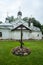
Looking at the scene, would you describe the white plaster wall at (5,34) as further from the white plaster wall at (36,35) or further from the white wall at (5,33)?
the white plaster wall at (36,35)

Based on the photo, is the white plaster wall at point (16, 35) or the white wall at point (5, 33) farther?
the white wall at point (5, 33)

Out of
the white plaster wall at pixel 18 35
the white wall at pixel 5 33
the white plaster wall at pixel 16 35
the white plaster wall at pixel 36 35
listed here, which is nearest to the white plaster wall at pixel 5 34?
the white wall at pixel 5 33

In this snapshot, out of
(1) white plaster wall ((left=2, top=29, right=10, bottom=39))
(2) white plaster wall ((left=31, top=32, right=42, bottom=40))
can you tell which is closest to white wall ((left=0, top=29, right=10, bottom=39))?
(1) white plaster wall ((left=2, top=29, right=10, bottom=39))

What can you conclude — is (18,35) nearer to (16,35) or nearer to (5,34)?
(16,35)

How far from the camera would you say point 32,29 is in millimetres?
41375

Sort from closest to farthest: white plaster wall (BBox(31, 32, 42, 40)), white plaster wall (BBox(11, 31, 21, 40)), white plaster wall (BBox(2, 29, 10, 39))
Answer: white plaster wall (BBox(11, 31, 21, 40)), white plaster wall (BBox(2, 29, 10, 39)), white plaster wall (BBox(31, 32, 42, 40))

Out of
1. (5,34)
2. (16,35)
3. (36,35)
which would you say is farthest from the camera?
(36,35)

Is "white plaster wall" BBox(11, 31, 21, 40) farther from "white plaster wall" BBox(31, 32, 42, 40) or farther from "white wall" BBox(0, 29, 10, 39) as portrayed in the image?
"white plaster wall" BBox(31, 32, 42, 40)

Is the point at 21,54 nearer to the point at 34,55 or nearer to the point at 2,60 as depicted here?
the point at 34,55

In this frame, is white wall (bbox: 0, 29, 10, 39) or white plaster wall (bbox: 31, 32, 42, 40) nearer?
white wall (bbox: 0, 29, 10, 39)

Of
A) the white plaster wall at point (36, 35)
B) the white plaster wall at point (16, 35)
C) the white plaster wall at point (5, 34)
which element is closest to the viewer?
the white plaster wall at point (16, 35)

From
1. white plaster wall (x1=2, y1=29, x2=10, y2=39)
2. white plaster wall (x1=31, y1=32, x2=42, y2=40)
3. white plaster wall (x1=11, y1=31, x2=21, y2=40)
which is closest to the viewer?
white plaster wall (x1=11, y1=31, x2=21, y2=40)

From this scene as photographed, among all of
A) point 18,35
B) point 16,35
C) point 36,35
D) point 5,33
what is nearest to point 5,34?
point 5,33

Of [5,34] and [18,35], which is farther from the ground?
[5,34]
